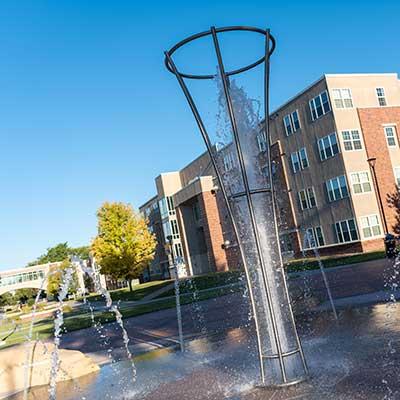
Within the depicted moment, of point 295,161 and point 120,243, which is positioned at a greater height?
point 295,161

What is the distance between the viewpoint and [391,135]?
109 feet

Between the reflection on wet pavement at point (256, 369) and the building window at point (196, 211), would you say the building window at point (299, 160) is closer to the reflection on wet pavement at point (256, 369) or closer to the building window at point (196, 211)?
the building window at point (196, 211)

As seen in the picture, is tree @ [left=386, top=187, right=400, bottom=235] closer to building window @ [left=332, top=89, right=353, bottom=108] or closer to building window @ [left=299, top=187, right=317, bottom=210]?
building window @ [left=299, top=187, right=317, bottom=210]

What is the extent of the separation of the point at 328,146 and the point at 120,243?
53.6ft

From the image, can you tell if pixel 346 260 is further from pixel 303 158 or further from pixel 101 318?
pixel 101 318

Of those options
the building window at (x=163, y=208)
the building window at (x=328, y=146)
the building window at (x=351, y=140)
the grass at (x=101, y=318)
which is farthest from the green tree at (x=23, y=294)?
the building window at (x=351, y=140)

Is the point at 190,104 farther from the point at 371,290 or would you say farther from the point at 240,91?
the point at 371,290

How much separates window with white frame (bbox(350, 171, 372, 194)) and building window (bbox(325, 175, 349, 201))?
0.55 metres

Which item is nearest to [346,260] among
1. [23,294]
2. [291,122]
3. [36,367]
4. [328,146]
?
[328,146]

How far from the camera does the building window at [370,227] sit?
102 feet

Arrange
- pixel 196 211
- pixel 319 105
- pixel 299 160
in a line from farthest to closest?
pixel 196 211 → pixel 299 160 → pixel 319 105

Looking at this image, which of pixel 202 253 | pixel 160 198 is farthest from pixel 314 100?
pixel 160 198

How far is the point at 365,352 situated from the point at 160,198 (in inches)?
2072

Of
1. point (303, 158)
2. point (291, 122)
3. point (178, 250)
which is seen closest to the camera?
point (303, 158)
